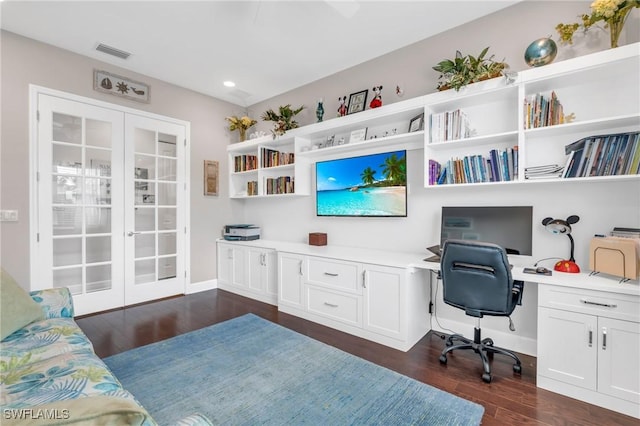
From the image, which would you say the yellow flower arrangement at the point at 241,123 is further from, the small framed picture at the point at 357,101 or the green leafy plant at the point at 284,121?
the small framed picture at the point at 357,101

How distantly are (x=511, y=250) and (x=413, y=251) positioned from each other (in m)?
0.86

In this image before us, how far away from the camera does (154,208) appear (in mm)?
3812

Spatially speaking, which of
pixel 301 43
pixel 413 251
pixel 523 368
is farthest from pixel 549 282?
pixel 301 43

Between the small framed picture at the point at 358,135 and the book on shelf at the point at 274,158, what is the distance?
84 cm

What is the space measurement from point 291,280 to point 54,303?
6.44 feet

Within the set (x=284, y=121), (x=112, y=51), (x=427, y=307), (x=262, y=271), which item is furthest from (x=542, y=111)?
(x=112, y=51)

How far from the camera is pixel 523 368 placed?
→ 2191 millimetres

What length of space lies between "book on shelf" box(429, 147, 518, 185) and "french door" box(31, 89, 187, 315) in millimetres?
3255

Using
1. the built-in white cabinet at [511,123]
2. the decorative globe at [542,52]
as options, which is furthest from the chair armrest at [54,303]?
the decorative globe at [542,52]

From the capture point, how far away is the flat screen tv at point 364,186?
2998mm

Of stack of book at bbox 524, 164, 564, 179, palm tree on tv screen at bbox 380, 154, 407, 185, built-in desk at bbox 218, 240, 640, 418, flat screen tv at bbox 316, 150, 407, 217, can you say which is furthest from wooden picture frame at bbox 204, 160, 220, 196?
stack of book at bbox 524, 164, 564, 179

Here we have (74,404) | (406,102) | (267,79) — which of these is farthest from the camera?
(267,79)

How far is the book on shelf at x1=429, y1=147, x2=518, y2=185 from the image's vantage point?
2.28 m

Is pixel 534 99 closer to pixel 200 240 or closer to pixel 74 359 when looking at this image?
pixel 74 359
